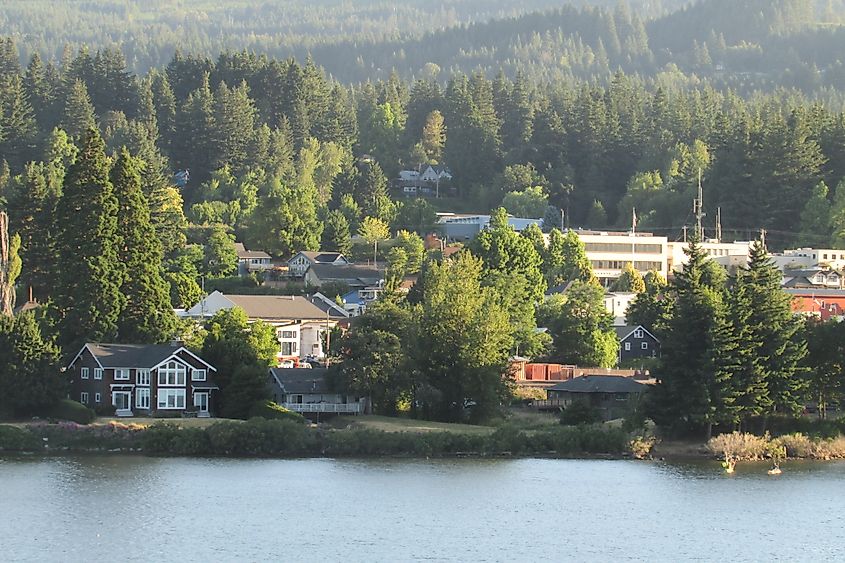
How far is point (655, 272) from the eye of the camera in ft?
408

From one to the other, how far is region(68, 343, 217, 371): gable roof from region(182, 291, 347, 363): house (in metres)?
16.7

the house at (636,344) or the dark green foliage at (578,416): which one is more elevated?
the house at (636,344)

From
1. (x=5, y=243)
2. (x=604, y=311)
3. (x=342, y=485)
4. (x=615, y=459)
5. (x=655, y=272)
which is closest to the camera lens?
(x=342, y=485)

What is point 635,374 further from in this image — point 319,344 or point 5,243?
point 5,243

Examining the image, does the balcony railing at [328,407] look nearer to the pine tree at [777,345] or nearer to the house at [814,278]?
the pine tree at [777,345]

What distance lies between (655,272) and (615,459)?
5087 centimetres

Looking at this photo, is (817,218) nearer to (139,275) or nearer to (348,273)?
(348,273)

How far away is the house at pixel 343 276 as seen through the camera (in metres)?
119

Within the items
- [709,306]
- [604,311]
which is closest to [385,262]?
[604,311]

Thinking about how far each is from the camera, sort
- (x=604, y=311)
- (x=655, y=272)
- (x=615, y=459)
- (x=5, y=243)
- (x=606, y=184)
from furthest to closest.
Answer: (x=606, y=184) < (x=655, y=272) < (x=604, y=311) < (x=5, y=243) < (x=615, y=459)

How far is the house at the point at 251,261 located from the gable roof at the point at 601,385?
40.4m

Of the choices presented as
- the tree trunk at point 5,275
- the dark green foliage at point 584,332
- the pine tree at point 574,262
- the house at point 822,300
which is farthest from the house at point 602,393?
the pine tree at point 574,262

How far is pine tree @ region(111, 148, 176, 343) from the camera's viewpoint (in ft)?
282

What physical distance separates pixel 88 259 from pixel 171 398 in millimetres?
8959
